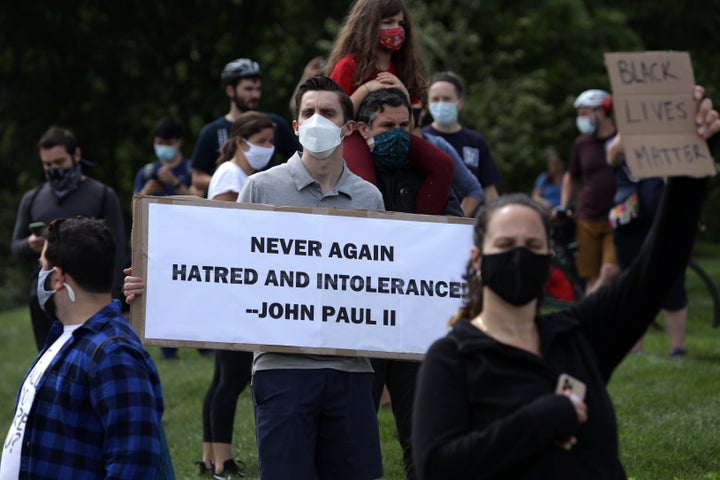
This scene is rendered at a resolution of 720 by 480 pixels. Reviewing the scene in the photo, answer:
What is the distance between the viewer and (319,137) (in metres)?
5.43

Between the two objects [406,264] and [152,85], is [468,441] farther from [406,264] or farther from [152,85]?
[152,85]

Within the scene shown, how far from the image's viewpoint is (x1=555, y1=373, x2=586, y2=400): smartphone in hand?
351 cm

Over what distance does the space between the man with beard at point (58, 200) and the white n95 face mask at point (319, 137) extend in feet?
11.4

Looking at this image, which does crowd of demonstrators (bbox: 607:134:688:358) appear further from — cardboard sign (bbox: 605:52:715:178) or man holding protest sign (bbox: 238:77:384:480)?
cardboard sign (bbox: 605:52:715:178)

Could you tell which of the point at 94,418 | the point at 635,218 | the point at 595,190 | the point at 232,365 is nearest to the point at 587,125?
the point at 595,190

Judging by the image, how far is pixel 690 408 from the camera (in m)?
8.77

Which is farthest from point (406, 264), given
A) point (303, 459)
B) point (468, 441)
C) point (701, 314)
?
point (701, 314)

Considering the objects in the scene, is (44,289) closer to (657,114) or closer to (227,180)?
(657,114)

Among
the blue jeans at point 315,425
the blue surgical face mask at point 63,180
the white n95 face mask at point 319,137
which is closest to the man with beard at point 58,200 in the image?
the blue surgical face mask at point 63,180

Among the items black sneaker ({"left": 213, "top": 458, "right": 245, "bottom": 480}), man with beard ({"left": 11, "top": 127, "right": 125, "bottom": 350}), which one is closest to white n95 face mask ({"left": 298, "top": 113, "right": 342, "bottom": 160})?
black sneaker ({"left": 213, "top": 458, "right": 245, "bottom": 480})

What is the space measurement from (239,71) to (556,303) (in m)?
6.82

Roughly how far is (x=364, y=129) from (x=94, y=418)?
2.19 m

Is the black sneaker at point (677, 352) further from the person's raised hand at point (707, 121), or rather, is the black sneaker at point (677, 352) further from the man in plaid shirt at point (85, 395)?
the person's raised hand at point (707, 121)

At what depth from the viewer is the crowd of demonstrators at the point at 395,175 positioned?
19.5 ft
